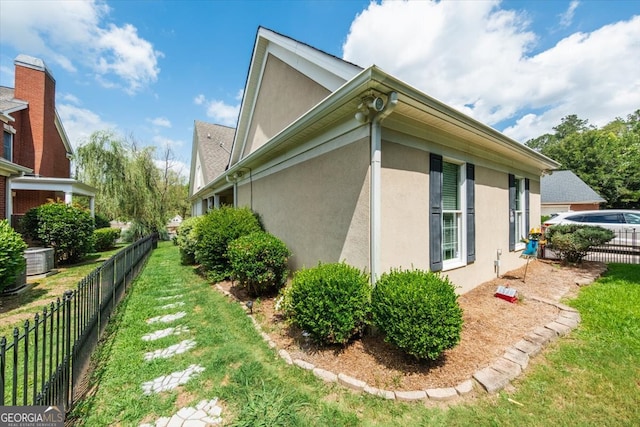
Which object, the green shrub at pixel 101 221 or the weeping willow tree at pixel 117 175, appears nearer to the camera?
the weeping willow tree at pixel 117 175

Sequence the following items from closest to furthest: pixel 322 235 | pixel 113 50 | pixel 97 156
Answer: pixel 322 235
pixel 113 50
pixel 97 156

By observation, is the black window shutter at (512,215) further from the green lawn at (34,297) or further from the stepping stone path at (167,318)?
the green lawn at (34,297)

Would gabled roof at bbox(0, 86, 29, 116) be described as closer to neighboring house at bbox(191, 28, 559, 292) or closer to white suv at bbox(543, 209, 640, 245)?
neighboring house at bbox(191, 28, 559, 292)

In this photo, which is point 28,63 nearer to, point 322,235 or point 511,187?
point 322,235

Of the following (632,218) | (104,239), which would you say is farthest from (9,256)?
(632,218)

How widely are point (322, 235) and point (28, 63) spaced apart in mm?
20854

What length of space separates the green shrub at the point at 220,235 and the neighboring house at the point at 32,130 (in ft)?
32.8

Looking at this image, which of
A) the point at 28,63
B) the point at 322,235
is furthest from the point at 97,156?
the point at 322,235

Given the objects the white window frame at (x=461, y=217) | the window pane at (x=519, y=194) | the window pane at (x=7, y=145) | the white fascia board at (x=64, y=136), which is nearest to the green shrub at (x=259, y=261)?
the white window frame at (x=461, y=217)

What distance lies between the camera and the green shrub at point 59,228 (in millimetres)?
9547

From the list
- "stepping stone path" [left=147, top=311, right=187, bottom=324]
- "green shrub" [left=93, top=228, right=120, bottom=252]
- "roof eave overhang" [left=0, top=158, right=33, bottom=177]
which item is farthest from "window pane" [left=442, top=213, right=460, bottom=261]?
"green shrub" [left=93, top=228, right=120, bottom=252]

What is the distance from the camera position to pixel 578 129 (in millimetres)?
46938

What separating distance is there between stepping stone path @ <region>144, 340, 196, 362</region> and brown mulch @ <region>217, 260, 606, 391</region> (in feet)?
3.84

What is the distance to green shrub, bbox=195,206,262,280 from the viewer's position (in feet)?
22.9
